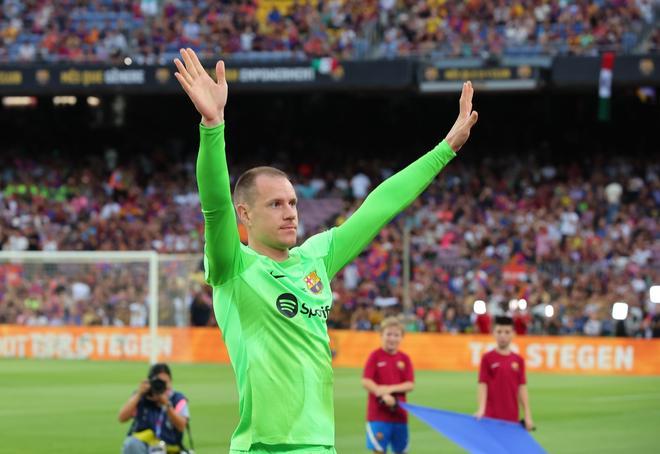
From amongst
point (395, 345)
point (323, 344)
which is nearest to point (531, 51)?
point (395, 345)

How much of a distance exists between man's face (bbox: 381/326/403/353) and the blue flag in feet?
2.29

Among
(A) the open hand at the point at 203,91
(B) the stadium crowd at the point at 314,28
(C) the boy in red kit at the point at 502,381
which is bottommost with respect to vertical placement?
(C) the boy in red kit at the point at 502,381

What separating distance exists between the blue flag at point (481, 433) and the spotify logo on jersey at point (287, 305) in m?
6.90

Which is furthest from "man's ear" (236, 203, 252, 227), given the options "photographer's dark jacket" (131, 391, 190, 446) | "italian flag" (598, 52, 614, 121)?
"italian flag" (598, 52, 614, 121)

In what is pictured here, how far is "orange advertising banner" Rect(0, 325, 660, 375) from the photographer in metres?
27.4

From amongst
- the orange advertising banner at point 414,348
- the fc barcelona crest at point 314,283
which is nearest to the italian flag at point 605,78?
the orange advertising banner at point 414,348

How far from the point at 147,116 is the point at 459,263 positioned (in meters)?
14.1

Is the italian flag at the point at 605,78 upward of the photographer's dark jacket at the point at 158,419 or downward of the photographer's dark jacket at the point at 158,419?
upward

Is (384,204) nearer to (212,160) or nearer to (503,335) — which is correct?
(212,160)

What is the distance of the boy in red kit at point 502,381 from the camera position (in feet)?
39.4

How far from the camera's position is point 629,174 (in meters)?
35.6

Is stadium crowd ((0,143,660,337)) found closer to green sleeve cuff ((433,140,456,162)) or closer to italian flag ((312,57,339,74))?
italian flag ((312,57,339,74))

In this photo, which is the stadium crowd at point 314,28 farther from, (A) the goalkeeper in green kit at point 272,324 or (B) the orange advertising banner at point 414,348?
(A) the goalkeeper in green kit at point 272,324

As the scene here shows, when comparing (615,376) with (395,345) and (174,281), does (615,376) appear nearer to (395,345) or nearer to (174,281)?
(174,281)
